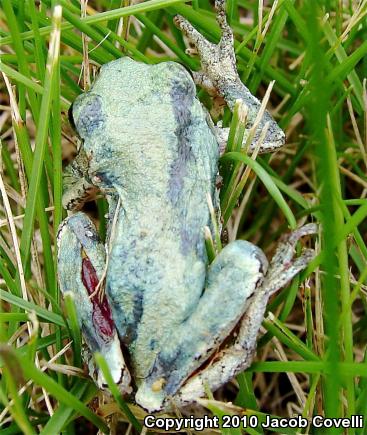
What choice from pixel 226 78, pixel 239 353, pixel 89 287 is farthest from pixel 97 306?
pixel 226 78

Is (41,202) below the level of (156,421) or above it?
above

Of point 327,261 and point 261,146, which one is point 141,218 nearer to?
point 261,146

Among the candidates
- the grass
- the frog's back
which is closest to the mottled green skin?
the frog's back

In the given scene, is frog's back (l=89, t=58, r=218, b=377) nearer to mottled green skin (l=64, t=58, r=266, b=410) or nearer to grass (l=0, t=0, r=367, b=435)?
mottled green skin (l=64, t=58, r=266, b=410)

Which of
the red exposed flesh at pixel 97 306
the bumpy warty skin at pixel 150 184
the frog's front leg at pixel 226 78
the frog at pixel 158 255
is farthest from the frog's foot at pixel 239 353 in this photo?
the frog's front leg at pixel 226 78

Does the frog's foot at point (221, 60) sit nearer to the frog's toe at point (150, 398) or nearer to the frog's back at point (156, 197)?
the frog's back at point (156, 197)

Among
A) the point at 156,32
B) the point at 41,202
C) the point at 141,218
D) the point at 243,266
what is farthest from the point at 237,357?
the point at 156,32

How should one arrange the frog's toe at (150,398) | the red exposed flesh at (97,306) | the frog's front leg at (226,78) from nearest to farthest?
the frog's toe at (150,398), the red exposed flesh at (97,306), the frog's front leg at (226,78)

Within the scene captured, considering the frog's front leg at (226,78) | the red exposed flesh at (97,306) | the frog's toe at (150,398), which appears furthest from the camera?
the frog's front leg at (226,78)
